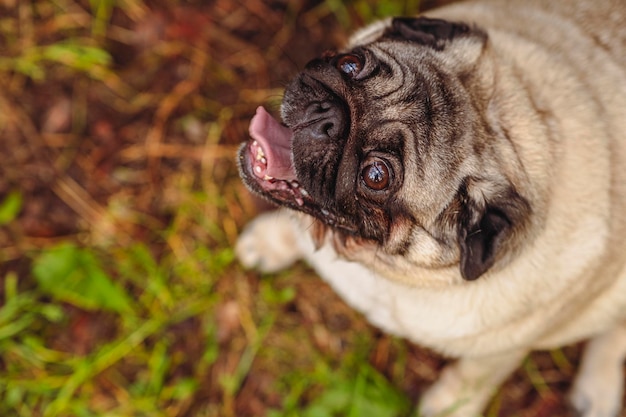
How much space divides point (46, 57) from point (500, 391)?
15.3 ft

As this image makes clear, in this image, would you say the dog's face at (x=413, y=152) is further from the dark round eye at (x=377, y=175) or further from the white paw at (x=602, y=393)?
the white paw at (x=602, y=393)

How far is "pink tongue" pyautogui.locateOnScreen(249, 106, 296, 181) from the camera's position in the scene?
365cm

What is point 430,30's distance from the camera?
358 cm

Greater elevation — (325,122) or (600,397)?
(325,122)

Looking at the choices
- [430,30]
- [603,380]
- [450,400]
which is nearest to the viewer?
[430,30]

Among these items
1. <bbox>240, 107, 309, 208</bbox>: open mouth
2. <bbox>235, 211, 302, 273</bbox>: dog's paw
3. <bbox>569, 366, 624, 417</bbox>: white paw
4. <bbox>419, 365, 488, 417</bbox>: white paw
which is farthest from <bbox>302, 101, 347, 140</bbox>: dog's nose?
<bbox>569, 366, 624, 417</bbox>: white paw

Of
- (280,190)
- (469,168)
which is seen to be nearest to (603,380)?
(469,168)

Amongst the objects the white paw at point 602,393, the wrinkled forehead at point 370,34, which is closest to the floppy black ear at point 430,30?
the wrinkled forehead at point 370,34

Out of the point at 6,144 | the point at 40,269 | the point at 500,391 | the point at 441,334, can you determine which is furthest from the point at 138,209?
the point at 500,391

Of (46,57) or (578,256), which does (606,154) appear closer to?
(578,256)

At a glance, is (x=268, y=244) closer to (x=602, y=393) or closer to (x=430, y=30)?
(x=430, y=30)

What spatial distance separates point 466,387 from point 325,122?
2.52 metres

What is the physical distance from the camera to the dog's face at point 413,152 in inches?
126

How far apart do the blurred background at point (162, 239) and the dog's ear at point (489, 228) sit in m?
2.00
